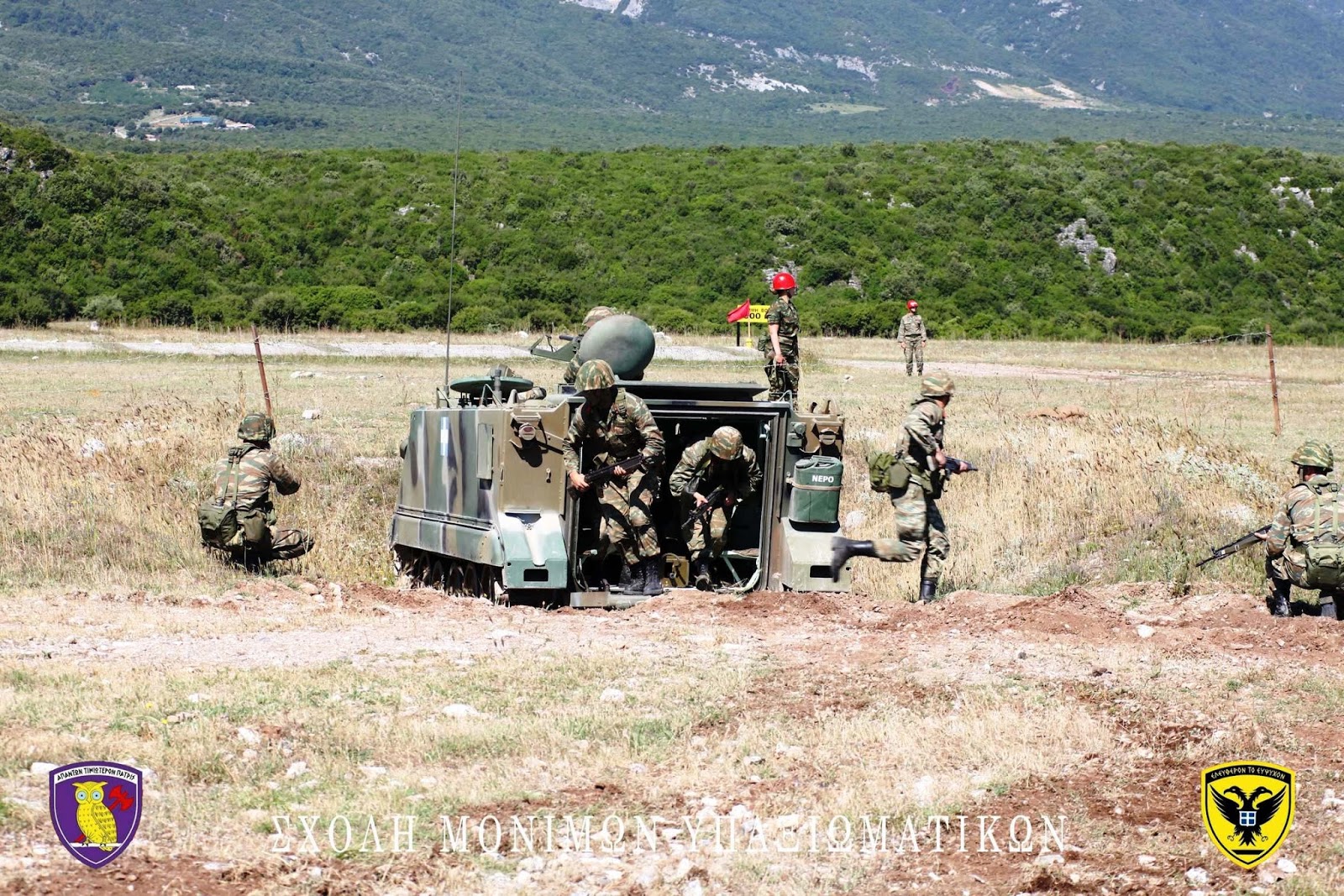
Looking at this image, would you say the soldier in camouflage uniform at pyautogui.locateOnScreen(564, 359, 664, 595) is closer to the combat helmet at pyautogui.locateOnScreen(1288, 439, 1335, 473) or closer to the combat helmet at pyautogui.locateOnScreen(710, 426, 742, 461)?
the combat helmet at pyautogui.locateOnScreen(710, 426, 742, 461)

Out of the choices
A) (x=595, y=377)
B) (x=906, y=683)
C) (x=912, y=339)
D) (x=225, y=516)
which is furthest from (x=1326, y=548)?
(x=912, y=339)

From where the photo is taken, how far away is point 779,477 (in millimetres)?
12781

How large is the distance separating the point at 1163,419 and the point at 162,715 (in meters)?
16.8

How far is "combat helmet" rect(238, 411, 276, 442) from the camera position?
544 inches

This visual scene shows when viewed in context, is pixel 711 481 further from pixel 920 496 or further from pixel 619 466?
pixel 920 496

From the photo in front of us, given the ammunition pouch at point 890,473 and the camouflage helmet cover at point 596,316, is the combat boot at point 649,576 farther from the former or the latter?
the camouflage helmet cover at point 596,316

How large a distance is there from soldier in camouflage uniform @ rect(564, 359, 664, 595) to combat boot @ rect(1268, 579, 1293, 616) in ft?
13.8

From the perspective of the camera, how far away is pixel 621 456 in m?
12.2

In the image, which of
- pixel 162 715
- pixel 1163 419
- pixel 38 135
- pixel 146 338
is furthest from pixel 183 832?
pixel 38 135

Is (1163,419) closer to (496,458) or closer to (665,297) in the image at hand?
(496,458)

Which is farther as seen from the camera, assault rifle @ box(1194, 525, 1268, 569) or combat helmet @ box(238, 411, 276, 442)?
combat helmet @ box(238, 411, 276, 442)

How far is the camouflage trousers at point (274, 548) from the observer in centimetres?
1395

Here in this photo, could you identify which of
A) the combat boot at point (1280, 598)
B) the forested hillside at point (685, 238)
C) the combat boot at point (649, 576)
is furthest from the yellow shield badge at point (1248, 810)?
the forested hillside at point (685, 238)

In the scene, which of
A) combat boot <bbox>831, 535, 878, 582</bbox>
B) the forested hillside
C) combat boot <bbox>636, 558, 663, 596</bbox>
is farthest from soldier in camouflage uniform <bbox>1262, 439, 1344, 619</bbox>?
the forested hillside
